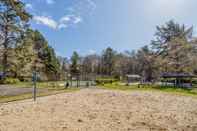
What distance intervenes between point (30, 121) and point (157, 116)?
476 centimetres

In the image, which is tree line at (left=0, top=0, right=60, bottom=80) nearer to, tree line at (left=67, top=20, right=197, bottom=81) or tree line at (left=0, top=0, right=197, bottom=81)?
tree line at (left=0, top=0, right=197, bottom=81)

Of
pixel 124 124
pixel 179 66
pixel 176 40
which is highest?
pixel 176 40

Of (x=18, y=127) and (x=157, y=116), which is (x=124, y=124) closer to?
(x=157, y=116)

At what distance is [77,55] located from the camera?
75.5 metres

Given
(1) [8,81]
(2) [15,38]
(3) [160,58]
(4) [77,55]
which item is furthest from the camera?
(4) [77,55]

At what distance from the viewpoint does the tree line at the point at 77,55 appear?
25516mm

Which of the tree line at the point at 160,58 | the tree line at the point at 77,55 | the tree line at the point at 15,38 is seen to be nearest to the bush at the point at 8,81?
the tree line at the point at 77,55

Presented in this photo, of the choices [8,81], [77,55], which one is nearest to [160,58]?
[8,81]

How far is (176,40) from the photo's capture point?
42406 millimetres

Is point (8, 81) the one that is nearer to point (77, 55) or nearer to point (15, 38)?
point (15, 38)

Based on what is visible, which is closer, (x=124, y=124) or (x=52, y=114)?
(x=124, y=124)

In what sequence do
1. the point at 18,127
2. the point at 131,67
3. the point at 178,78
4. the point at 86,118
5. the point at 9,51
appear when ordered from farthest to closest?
the point at 131,67
the point at 178,78
the point at 9,51
the point at 86,118
the point at 18,127

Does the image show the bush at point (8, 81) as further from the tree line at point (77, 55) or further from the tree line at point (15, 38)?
the tree line at point (15, 38)

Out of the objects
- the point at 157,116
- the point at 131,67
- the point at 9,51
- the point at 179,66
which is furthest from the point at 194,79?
the point at 157,116
